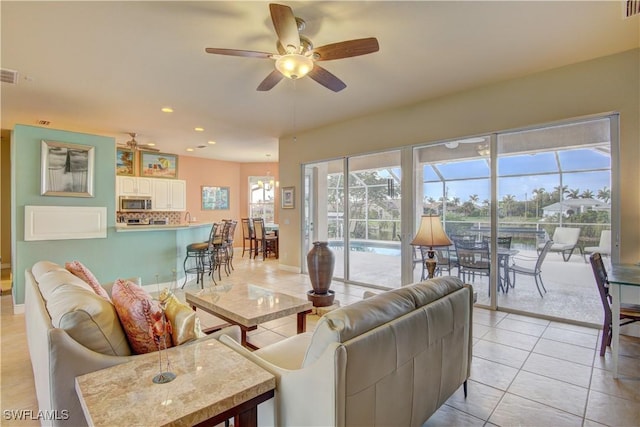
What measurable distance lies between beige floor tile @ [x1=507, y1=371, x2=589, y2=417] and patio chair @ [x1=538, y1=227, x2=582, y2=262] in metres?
1.93

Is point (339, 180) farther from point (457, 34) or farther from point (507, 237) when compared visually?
point (457, 34)

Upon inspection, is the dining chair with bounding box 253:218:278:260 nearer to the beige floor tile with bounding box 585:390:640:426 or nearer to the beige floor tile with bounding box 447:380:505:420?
the beige floor tile with bounding box 447:380:505:420

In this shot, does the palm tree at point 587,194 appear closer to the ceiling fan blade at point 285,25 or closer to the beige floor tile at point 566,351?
the beige floor tile at point 566,351

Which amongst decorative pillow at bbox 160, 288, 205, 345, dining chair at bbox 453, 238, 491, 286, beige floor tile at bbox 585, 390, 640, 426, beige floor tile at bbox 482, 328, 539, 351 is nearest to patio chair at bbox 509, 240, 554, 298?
dining chair at bbox 453, 238, 491, 286

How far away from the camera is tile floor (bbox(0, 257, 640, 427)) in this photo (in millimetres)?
2029

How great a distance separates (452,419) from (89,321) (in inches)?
84.2

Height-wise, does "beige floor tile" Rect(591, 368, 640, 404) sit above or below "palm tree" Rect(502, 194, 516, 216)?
below

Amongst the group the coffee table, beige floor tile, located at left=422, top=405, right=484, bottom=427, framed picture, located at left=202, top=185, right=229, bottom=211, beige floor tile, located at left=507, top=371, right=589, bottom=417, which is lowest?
beige floor tile, located at left=422, top=405, right=484, bottom=427

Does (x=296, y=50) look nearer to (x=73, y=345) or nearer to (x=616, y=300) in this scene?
(x=73, y=345)

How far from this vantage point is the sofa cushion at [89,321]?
1.44m

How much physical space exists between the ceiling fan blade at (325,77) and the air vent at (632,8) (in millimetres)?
2244

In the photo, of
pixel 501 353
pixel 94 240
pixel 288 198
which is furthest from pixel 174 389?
pixel 288 198

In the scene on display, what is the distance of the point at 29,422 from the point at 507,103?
5.37 metres

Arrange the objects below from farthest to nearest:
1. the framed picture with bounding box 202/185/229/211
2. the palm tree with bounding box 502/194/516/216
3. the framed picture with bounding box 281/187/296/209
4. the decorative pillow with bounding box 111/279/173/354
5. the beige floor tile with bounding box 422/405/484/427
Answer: the framed picture with bounding box 202/185/229/211 → the framed picture with bounding box 281/187/296/209 → the palm tree with bounding box 502/194/516/216 → the beige floor tile with bounding box 422/405/484/427 → the decorative pillow with bounding box 111/279/173/354
